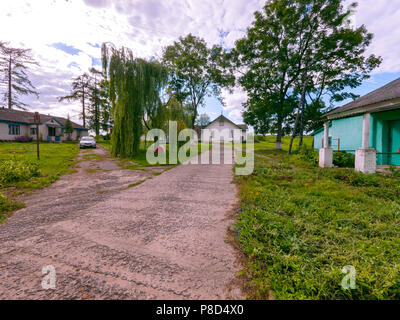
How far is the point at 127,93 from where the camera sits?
38.1ft

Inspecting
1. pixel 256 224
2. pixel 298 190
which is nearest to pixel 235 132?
pixel 298 190

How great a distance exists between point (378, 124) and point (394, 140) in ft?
3.53

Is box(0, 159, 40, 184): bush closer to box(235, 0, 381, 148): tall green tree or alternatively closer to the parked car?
the parked car

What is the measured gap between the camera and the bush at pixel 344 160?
9.15 m

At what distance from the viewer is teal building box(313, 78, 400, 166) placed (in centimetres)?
775

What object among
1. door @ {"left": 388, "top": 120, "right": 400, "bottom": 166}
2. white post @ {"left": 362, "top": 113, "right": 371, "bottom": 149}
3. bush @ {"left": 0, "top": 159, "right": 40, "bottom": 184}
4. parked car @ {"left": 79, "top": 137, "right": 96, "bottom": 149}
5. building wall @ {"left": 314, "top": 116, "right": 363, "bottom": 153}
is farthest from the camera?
parked car @ {"left": 79, "top": 137, "right": 96, "bottom": 149}

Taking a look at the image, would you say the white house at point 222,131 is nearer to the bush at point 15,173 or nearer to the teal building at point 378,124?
the teal building at point 378,124

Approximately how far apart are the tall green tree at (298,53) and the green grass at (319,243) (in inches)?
610

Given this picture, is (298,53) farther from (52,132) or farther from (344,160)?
(52,132)

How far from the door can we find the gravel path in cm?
1018

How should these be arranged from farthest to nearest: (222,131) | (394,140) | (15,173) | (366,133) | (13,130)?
(222,131), (13,130), (394,140), (366,133), (15,173)

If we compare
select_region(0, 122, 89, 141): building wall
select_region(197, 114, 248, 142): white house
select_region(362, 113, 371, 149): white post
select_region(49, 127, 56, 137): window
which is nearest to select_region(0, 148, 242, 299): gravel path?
select_region(362, 113, 371, 149): white post

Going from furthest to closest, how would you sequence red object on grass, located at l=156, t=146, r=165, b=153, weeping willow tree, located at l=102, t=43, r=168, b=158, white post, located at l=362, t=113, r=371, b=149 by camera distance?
red object on grass, located at l=156, t=146, r=165, b=153 < weeping willow tree, located at l=102, t=43, r=168, b=158 < white post, located at l=362, t=113, r=371, b=149

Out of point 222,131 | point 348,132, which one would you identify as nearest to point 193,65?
point 222,131
